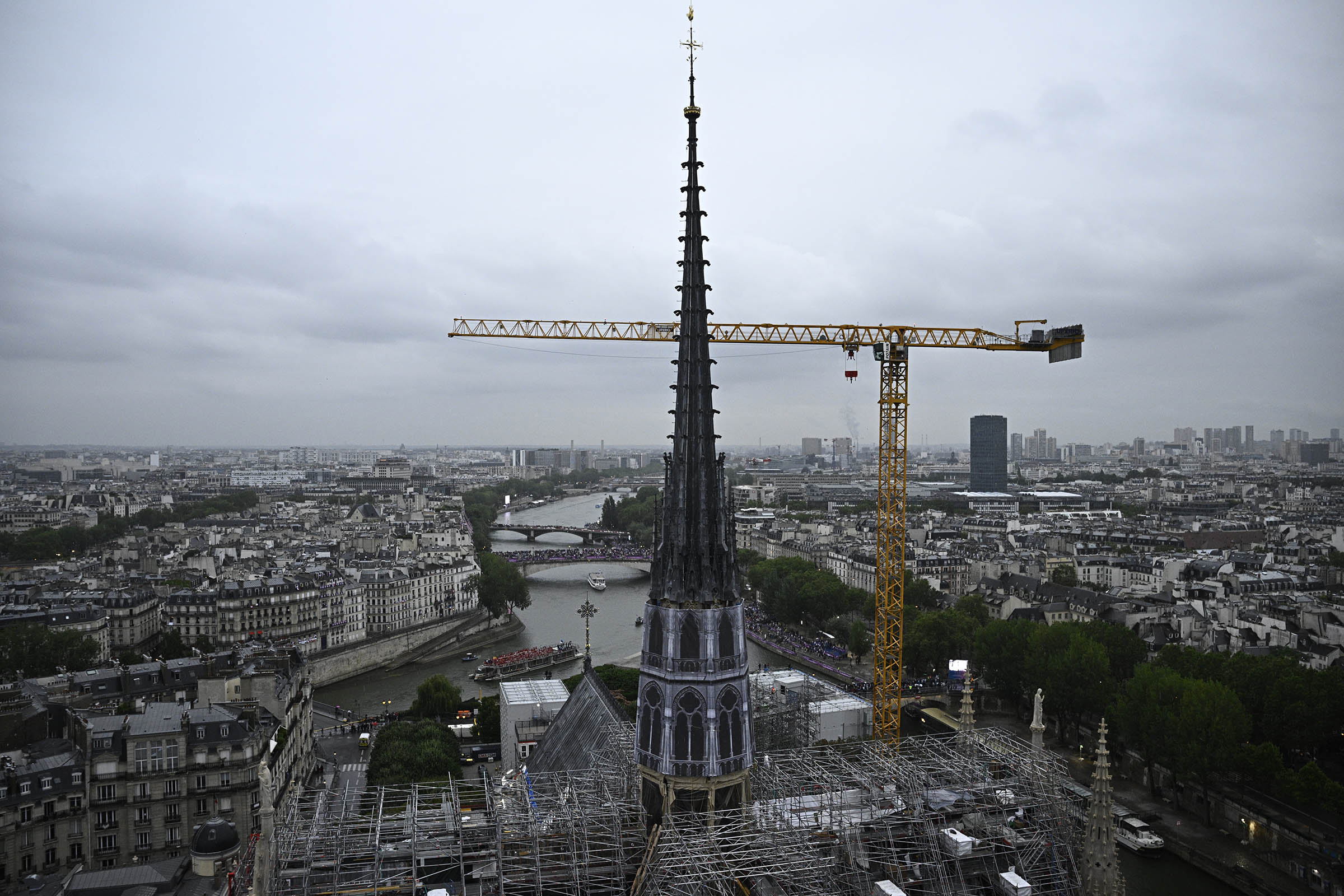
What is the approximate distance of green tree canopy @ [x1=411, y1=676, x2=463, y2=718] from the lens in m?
46.9

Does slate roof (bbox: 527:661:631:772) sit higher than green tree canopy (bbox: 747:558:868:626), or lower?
higher

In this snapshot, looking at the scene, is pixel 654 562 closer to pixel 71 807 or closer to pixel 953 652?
pixel 71 807

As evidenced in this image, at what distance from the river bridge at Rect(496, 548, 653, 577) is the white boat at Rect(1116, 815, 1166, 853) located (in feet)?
208

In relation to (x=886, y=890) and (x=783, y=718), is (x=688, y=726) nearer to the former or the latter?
(x=886, y=890)

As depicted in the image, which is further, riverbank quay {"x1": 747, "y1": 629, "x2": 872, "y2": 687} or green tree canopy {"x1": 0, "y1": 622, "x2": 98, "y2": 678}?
riverbank quay {"x1": 747, "y1": 629, "x2": 872, "y2": 687}

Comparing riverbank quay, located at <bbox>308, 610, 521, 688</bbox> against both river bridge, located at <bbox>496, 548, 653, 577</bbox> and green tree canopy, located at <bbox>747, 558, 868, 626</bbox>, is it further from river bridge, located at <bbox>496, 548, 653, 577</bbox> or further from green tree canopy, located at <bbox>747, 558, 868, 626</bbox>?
green tree canopy, located at <bbox>747, 558, 868, 626</bbox>

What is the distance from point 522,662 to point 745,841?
4830 centimetres

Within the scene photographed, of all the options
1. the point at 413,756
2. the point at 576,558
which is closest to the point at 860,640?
the point at 413,756

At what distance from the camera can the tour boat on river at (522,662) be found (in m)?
57.7

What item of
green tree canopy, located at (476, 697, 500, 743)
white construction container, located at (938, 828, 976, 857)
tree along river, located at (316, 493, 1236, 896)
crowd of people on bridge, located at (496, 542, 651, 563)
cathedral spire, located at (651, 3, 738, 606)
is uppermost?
cathedral spire, located at (651, 3, 738, 606)

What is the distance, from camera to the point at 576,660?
Result: 203ft

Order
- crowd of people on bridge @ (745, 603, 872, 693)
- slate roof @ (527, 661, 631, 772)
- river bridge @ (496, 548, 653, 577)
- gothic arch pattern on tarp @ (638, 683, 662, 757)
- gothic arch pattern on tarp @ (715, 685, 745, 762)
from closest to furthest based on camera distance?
gothic arch pattern on tarp @ (715, 685, 745, 762), gothic arch pattern on tarp @ (638, 683, 662, 757), slate roof @ (527, 661, 631, 772), crowd of people on bridge @ (745, 603, 872, 693), river bridge @ (496, 548, 653, 577)

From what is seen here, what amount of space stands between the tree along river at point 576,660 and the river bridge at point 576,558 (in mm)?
1103

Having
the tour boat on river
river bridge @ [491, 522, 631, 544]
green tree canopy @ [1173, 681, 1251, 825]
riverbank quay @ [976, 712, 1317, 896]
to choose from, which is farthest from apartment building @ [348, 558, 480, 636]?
green tree canopy @ [1173, 681, 1251, 825]
